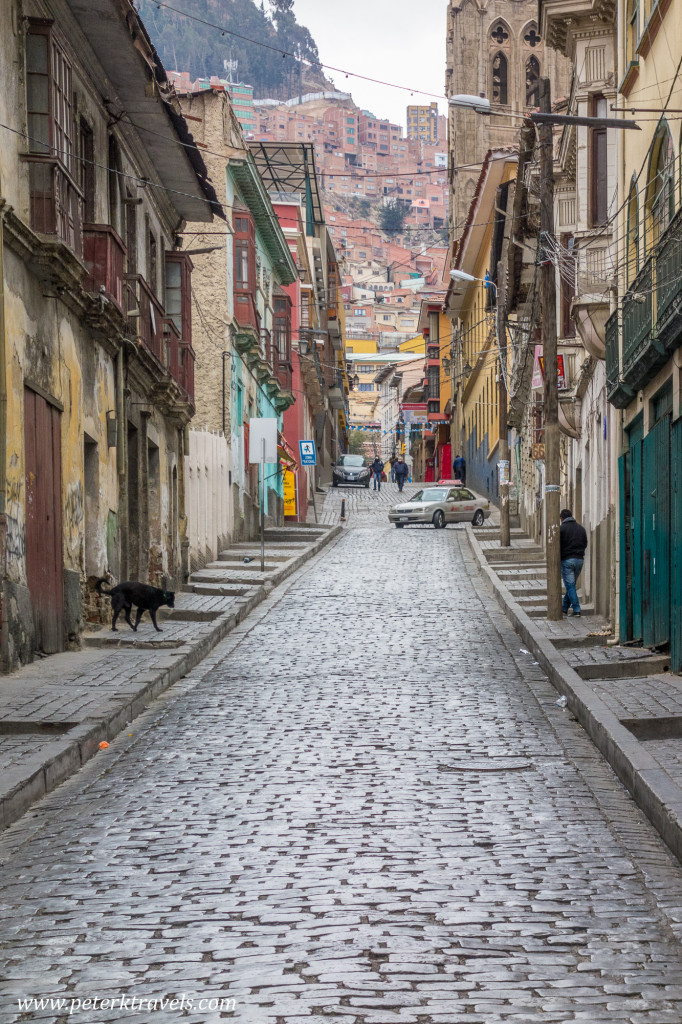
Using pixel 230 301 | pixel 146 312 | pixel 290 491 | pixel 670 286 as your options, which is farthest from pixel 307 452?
pixel 670 286

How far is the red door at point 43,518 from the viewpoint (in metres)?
14.4

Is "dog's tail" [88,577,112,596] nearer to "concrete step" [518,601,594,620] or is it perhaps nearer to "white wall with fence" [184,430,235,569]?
"concrete step" [518,601,594,620]

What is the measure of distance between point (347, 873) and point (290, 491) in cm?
4074

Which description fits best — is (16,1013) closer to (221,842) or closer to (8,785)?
(221,842)

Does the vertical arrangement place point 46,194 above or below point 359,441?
below

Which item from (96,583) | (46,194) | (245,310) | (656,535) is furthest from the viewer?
(245,310)

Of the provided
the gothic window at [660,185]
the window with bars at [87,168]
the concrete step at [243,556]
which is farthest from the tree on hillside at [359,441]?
the gothic window at [660,185]

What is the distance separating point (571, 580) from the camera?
67.1 feet

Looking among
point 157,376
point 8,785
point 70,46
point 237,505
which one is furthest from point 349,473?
point 8,785

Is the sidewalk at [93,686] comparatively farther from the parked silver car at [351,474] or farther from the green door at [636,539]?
the parked silver car at [351,474]

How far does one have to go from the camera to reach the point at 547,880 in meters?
6.42

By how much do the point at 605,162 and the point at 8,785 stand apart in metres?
16.3

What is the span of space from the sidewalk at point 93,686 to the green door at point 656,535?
197 inches

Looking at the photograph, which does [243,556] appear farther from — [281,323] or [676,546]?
[676,546]
